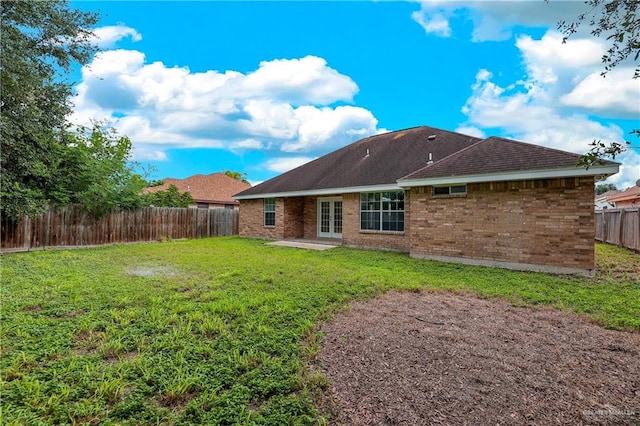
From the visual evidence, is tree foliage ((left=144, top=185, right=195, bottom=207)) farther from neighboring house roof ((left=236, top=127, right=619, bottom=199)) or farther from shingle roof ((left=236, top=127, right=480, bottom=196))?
shingle roof ((left=236, top=127, right=480, bottom=196))

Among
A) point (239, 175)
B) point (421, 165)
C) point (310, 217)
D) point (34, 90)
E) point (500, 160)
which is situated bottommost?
point (310, 217)

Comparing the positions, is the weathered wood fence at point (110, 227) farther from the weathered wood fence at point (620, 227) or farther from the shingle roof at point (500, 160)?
the weathered wood fence at point (620, 227)

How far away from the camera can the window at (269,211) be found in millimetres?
17328

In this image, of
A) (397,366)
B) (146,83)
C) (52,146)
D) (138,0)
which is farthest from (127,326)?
(52,146)

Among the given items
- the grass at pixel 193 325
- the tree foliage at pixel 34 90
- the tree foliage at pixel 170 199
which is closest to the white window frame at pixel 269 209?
the tree foliage at pixel 170 199

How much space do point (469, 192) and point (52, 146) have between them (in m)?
14.9

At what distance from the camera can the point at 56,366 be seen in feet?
10.6

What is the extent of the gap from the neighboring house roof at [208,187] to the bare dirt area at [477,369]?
932 inches

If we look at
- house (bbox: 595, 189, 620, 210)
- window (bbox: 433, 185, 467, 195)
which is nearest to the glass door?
window (bbox: 433, 185, 467, 195)

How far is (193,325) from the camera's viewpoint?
4398 mm

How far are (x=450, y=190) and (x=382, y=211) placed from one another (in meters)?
3.20

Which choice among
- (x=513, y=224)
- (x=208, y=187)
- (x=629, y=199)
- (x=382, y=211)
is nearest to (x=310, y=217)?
(x=382, y=211)

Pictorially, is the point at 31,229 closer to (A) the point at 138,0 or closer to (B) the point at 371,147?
(A) the point at 138,0

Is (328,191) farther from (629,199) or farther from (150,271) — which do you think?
(629,199)
